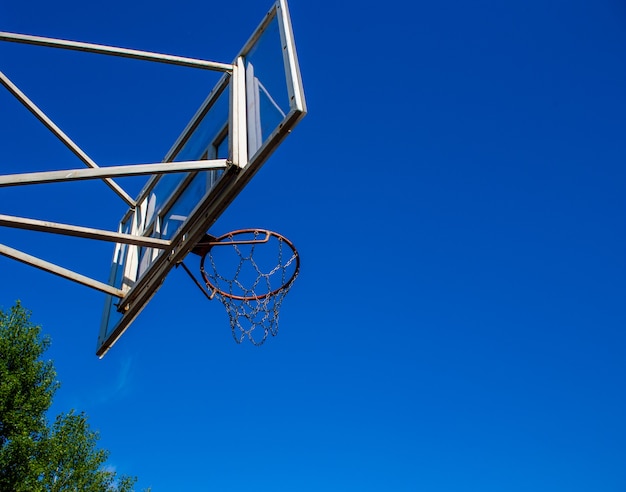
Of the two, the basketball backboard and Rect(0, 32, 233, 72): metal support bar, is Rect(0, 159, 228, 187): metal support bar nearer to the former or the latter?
the basketball backboard

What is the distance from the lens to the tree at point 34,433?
1159 cm

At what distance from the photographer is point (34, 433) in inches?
485

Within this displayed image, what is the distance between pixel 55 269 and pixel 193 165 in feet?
5.27

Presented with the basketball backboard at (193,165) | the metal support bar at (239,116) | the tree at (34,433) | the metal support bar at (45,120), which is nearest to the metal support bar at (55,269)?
the basketball backboard at (193,165)

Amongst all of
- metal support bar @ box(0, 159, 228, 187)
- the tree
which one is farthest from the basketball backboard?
the tree

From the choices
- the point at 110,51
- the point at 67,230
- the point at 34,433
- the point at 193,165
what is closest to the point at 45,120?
the point at 110,51

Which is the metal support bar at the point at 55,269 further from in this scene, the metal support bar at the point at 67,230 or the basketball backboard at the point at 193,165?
the metal support bar at the point at 67,230

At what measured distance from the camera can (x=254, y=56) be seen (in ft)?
14.2

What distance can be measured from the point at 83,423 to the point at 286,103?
1191 cm

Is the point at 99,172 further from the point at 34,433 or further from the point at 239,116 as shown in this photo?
the point at 34,433

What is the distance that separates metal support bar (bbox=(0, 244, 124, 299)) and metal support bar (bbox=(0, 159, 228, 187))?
3.25ft

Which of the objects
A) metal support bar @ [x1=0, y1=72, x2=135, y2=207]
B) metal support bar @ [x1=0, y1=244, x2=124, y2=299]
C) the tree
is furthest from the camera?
the tree

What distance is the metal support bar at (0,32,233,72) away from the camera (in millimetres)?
4387

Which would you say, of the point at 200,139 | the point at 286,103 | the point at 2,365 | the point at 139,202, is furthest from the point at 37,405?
the point at 286,103
